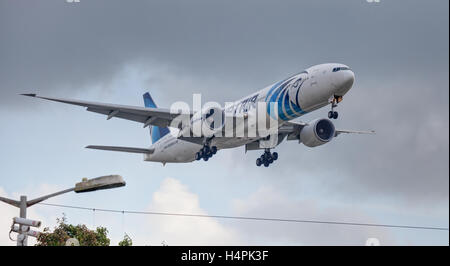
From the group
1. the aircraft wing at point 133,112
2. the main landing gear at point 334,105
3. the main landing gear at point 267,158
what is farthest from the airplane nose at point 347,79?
the aircraft wing at point 133,112

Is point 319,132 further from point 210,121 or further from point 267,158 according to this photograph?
point 210,121

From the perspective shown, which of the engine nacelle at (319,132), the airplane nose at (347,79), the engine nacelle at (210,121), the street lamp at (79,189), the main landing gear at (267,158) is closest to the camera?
the street lamp at (79,189)

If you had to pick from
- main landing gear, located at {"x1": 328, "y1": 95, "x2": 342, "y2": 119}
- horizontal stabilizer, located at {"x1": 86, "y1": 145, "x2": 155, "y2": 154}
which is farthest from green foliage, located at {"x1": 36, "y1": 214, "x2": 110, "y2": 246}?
main landing gear, located at {"x1": 328, "y1": 95, "x2": 342, "y2": 119}

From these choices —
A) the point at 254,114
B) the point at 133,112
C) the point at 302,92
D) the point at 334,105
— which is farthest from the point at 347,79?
the point at 133,112

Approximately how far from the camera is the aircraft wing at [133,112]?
48.4m

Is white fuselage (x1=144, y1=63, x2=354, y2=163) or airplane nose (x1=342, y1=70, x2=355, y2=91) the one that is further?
white fuselage (x1=144, y1=63, x2=354, y2=163)

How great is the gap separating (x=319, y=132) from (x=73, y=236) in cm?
2384

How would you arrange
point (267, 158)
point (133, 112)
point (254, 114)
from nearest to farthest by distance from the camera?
point (254, 114)
point (133, 112)
point (267, 158)

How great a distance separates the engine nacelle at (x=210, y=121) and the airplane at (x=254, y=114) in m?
0.07

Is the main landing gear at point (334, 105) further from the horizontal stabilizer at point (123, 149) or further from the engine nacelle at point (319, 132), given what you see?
the horizontal stabilizer at point (123, 149)

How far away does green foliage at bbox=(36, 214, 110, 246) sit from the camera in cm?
6178

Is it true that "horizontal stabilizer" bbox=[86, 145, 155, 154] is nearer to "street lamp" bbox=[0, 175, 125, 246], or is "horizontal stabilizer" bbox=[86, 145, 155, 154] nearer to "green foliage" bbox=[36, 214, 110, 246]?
"green foliage" bbox=[36, 214, 110, 246]

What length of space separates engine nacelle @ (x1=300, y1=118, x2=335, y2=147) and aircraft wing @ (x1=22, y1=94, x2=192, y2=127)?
8925 mm

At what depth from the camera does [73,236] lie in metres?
63.8
